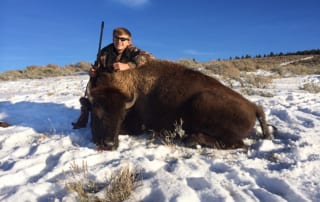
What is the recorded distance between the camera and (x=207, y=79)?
5.23m

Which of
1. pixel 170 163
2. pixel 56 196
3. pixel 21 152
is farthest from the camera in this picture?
pixel 21 152

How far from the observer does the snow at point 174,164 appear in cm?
304

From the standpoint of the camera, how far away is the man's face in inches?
227

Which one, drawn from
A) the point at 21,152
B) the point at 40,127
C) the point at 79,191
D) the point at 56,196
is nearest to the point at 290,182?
the point at 79,191

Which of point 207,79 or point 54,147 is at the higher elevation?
point 207,79

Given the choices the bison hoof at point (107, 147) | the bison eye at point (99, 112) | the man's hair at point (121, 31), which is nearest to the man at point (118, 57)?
the man's hair at point (121, 31)

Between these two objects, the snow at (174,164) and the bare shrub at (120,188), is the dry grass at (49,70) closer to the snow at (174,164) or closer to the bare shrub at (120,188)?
the snow at (174,164)

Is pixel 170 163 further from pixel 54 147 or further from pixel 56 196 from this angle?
pixel 54 147

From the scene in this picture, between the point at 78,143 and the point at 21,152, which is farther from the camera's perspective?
the point at 78,143

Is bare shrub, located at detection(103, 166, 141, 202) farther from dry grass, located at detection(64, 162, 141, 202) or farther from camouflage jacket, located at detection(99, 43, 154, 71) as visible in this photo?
camouflage jacket, located at detection(99, 43, 154, 71)

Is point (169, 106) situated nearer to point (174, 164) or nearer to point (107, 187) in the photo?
point (174, 164)

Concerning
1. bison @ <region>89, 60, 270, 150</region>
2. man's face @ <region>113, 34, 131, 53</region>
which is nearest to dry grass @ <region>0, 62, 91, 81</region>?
man's face @ <region>113, 34, 131, 53</region>

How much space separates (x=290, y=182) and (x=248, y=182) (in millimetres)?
399

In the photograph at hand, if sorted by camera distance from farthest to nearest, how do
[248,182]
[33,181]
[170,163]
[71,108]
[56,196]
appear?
[71,108], [170,163], [33,181], [248,182], [56,196]
